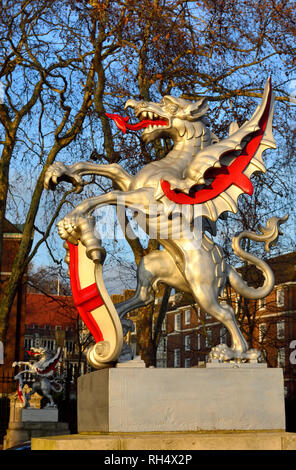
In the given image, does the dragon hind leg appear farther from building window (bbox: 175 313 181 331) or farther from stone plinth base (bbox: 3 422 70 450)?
building window (bbox: 175 313 181 331)

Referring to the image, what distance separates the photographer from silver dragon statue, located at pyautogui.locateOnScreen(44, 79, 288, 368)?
571 centimetres

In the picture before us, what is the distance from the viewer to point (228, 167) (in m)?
6.43

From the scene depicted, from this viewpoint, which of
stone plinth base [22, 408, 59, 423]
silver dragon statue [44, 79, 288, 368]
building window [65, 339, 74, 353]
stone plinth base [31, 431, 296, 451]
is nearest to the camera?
stone plinth base [31, 431, 296, 451]

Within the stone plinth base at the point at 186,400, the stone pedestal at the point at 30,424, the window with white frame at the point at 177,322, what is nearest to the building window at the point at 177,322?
the window with white frame at the point at 177,322

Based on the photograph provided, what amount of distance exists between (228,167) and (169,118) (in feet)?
2.35

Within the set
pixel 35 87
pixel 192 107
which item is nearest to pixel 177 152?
pixel 192 107

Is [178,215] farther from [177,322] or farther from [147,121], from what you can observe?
[177,322]

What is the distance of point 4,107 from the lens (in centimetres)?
1554

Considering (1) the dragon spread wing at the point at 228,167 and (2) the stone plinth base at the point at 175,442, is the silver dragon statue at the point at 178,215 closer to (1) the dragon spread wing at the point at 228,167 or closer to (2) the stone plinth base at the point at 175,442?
(1) the dragon spread wing at the point at 228,167

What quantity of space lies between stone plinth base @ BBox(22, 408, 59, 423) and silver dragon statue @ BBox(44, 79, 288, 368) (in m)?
13.6

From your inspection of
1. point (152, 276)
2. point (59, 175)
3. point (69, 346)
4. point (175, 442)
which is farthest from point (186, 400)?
point (69, 346)

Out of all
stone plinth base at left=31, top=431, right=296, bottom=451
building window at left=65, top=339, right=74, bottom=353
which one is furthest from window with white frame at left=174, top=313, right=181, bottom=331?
stone plinth base at left=31, top=431, right=296, bottom=451

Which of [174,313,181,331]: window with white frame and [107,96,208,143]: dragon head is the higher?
[174,313,181,331]: window with white frame

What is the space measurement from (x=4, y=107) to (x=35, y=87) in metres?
0.84
